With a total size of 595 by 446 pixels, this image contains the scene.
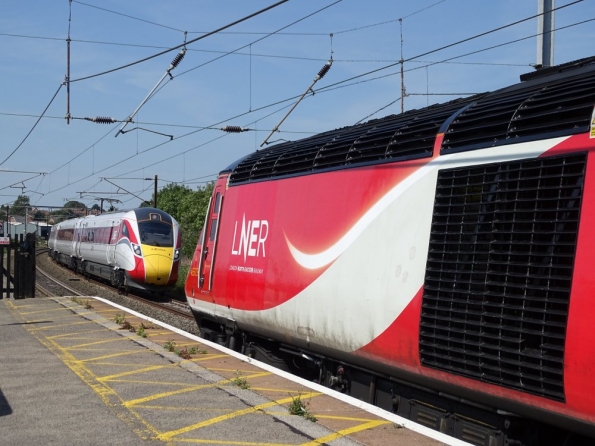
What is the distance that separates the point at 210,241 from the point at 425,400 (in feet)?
19.3

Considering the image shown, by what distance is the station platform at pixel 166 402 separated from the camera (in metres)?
6.01

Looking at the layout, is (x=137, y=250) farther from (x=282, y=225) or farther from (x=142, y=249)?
(x=282, y=225)

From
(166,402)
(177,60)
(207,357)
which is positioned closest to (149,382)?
(166,402)

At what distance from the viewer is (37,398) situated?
739cm

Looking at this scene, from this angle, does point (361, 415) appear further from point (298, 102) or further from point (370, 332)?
point (298, 102)

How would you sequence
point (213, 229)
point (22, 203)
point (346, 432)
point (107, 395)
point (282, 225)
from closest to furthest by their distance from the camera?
point (346, 432) → point (107, 395) → point (282, 225) → point (213, 229) → point (22, 203)

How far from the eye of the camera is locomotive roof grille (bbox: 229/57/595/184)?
17.1 ft

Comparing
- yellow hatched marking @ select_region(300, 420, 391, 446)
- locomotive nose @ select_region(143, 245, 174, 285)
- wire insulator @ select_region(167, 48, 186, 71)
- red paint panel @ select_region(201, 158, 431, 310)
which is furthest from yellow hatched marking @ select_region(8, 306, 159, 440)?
locomotive nose @ select_region(143, 245, 174, 285)

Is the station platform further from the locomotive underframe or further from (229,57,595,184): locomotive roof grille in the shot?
(229,57,595,184): locomotive roof grille

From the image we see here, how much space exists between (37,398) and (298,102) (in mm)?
9393

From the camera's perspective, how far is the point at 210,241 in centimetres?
1184

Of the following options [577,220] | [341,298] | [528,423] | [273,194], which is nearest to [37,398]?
[341,298]

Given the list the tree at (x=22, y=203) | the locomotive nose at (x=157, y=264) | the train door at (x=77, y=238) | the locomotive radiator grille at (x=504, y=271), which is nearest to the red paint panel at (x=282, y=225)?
the locomotive radiator grille at (x=504, y=271)

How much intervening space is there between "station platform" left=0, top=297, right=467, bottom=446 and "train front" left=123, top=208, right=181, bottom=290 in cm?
1440
